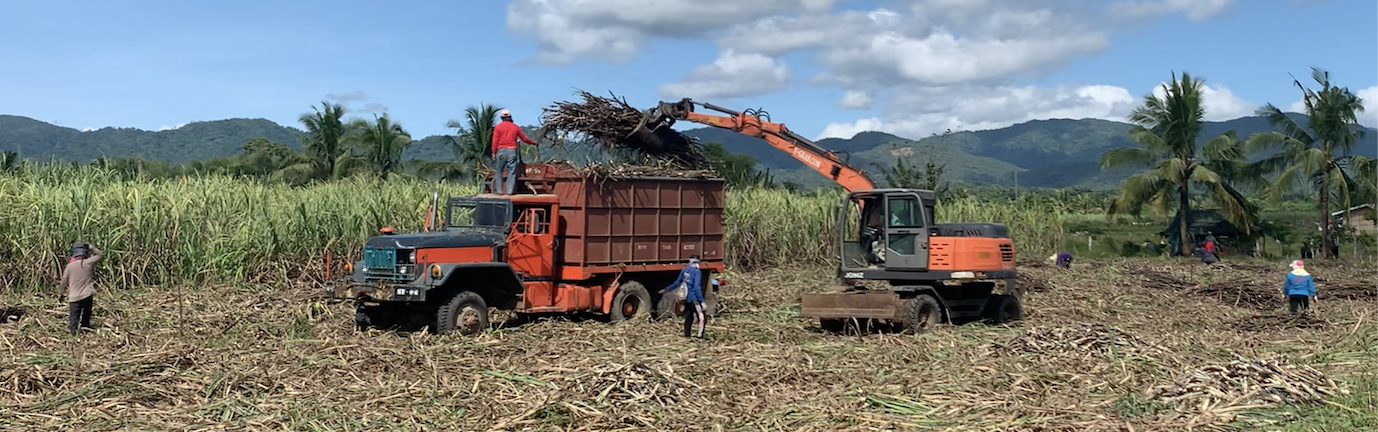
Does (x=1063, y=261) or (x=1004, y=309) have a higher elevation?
(x=1063, y=261)

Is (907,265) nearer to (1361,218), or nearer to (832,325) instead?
(832,325)

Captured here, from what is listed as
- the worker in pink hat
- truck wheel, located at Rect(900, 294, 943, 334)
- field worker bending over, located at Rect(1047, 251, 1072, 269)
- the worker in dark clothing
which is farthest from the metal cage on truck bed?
the worker in dark clothing

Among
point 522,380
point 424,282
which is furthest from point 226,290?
point 522,380

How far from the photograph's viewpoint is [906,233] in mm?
15695

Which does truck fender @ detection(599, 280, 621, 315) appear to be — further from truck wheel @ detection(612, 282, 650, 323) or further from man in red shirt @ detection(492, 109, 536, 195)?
man in red shirt @ detection(492, 109, 536, 195)

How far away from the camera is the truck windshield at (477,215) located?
15484 mm

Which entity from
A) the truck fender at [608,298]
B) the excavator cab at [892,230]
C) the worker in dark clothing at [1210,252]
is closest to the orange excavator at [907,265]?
the excavator cab at [892,230]

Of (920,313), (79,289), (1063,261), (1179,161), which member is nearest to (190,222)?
(79,289)

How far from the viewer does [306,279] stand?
18.7 metres

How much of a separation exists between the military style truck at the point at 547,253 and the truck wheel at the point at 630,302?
0.05ft

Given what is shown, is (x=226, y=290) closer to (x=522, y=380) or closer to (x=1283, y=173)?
(x=522, y=380)

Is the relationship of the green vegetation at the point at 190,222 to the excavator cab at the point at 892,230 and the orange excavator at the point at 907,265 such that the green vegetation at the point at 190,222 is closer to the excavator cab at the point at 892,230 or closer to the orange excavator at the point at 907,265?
the orange excavator at the point at 907,265

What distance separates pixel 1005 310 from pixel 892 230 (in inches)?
99.8

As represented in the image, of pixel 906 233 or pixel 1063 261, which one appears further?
pixel 1063 261
